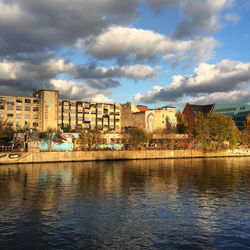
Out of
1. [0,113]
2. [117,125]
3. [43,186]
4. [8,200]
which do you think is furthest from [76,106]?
[8,200]

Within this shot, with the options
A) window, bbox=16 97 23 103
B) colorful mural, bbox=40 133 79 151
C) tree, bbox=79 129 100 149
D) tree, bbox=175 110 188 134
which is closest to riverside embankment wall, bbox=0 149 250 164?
tree, bbox=79 129 100 149

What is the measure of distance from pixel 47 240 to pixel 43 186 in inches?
949

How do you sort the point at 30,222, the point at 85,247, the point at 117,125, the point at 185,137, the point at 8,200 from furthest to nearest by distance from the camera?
the point at 117,125 < the point at 185,137 < the point at 8,200 < the point at 30,222 < the point at 85,247

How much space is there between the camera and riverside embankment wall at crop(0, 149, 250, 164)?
84.9m

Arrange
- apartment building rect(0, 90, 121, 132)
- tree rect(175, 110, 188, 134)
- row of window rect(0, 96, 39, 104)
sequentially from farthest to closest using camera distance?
tree rect(175, 110, 188, 134) → apartment building rect(0, 90, 121, 132) → row of window rect(0, 96, 39, 104)

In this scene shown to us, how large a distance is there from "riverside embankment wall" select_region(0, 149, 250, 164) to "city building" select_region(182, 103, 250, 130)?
47.2m

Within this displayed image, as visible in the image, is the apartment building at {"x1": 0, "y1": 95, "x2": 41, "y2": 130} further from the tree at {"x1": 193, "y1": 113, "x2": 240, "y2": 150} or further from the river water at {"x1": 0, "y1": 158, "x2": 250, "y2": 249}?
the river water at {"x1": 0, "y1": 158, "x2": 250, "y2": 249}

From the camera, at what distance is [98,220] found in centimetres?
2564

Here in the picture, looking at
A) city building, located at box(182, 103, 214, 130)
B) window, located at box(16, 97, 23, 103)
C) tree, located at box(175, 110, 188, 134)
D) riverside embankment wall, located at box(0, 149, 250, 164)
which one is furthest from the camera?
city building, located at box(182, 103, 214, 130)

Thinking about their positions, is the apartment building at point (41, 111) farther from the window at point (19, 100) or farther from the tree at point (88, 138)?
the tree at point (88, 138)

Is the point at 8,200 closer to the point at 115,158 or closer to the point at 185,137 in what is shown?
the point at 115,158

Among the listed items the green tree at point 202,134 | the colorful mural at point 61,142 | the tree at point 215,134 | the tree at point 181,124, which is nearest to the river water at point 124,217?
the colorful mural at point 61,142

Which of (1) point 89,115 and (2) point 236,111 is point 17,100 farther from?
(2) point 236,111

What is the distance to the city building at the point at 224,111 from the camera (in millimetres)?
167750
